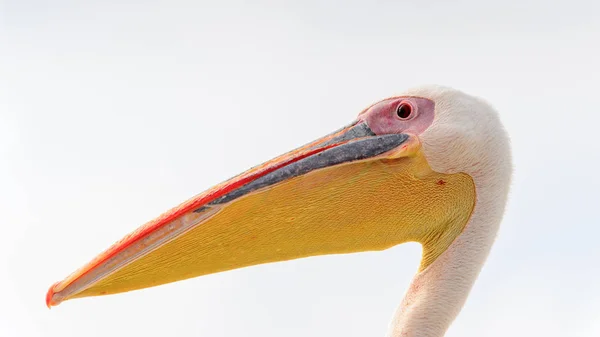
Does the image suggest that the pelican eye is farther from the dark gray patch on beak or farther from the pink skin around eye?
the dark gray patch on beak

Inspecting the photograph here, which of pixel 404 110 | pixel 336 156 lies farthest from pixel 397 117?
pixel 336 156

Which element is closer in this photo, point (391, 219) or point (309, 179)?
point (309, 179)

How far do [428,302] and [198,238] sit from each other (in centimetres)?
150

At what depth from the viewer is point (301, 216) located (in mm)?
Result: 4922

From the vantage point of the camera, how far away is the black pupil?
5008mm

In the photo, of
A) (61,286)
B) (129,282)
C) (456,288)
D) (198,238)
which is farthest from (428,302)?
(61,286)

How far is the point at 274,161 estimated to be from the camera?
4840 millimetres

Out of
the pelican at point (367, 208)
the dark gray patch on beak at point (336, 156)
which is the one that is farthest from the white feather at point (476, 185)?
the dark gray patch on beak at point (336, 156)

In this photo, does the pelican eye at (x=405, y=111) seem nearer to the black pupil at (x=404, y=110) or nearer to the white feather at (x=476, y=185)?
the black pupil at (x=404, y=110)

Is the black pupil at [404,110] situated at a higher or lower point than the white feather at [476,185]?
higher

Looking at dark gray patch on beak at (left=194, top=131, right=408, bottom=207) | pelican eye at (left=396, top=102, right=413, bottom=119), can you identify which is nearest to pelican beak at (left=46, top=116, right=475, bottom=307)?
dark gray patch on beak at (left=194, top=131, right=408, bottom=207)

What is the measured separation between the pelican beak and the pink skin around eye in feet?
0.21

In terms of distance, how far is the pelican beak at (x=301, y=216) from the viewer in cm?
467

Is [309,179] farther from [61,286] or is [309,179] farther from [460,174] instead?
[61,286]
